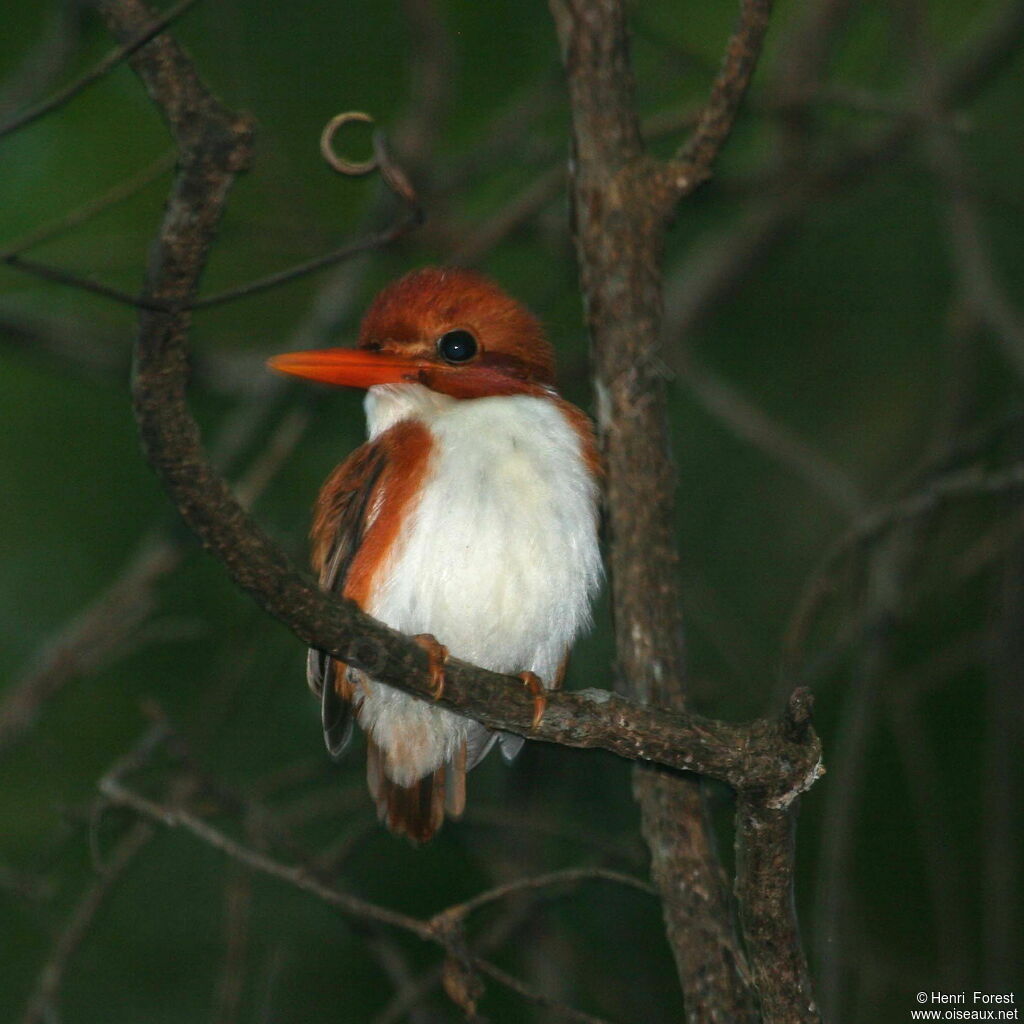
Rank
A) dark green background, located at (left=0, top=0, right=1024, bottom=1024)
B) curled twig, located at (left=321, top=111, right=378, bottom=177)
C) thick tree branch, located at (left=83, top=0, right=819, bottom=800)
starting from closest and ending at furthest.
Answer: thick tree branch, located at (left=83, top=0, right=819, bottom=800)
curled twig, located at (left=321, top=111, right=378, bottom=177)
dark green background, located at (left=0, top=0, right=1024, bottom=1024)

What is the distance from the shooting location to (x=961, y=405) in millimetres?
4398

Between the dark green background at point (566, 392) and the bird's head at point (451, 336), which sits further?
the dark green background at point (566, 392)

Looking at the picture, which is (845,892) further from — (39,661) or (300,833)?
(300,833)

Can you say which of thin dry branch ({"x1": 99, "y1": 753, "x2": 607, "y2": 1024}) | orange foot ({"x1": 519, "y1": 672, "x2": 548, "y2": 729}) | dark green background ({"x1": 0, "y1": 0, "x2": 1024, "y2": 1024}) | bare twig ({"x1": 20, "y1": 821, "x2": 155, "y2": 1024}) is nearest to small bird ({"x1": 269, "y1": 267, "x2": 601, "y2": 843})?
orange foot ({"x1": 519, "y1": 672, "x2": 548, "y2": 729})

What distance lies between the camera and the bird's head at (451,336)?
3.15 metres

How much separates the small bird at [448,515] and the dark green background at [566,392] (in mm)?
739

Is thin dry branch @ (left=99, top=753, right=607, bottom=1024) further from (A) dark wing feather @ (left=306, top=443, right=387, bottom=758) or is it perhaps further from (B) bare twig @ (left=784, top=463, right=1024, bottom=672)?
(B) bare twig @ (left=784, top=463, right=1024, bottom=672)

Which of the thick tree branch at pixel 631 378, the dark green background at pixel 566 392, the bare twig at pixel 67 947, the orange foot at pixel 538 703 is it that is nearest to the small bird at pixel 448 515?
the thick tree branch at pixel 631 378

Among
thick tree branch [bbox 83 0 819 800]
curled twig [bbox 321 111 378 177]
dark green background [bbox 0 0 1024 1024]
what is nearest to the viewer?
thick tree branch [bbox 83 0 819 800]

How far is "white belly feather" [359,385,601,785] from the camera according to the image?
2900 millimetres

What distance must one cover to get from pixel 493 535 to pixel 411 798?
0.80 meters

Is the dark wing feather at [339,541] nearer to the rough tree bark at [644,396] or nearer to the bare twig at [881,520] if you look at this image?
the rough tree bark at [644,396]

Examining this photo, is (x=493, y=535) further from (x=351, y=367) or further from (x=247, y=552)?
(x=247, y=552)

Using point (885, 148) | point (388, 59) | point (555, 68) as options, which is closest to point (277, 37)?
point (388, 59)
